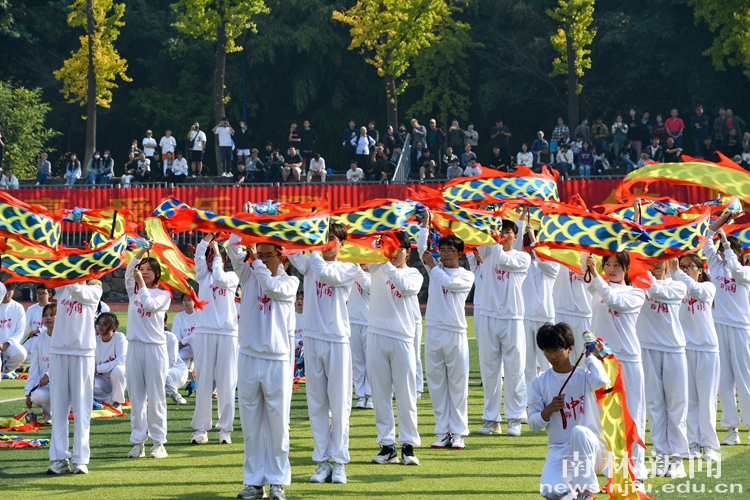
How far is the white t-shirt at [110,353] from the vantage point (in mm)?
13906

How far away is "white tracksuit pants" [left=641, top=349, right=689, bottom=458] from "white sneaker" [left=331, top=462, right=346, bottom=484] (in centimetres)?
291

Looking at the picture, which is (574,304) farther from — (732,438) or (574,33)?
(574,33)

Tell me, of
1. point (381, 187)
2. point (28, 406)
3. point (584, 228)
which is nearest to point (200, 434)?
point (28, 406)

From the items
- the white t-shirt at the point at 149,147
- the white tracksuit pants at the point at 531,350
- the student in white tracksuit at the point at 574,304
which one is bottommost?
the white tracksuit pants at the point at 531,350

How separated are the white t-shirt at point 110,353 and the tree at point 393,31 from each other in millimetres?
23056

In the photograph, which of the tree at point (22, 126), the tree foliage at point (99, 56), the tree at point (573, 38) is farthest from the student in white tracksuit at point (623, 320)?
the tree at point (22, 126)

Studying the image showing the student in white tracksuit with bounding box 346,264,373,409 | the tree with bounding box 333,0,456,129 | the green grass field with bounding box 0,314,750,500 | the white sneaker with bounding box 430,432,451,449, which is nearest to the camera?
the green grass field with bounding box 0,314,750,500

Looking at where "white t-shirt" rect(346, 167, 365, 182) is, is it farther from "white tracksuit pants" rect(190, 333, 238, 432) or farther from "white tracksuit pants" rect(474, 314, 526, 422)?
"white tracksuit pants" rect(190, 333, 238, 432)

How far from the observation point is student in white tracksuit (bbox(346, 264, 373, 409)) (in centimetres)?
1460

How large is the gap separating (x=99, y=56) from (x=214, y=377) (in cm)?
2787

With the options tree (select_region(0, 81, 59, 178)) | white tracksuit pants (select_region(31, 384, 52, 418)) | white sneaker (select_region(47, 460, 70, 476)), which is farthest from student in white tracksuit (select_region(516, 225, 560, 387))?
tree (select_region(0, 81, 59, 178))

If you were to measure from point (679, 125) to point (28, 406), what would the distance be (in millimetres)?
19997

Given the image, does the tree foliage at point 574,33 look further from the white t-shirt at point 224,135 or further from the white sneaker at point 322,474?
the white sneaker at point 322,474

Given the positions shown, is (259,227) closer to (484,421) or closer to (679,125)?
(484,421)
